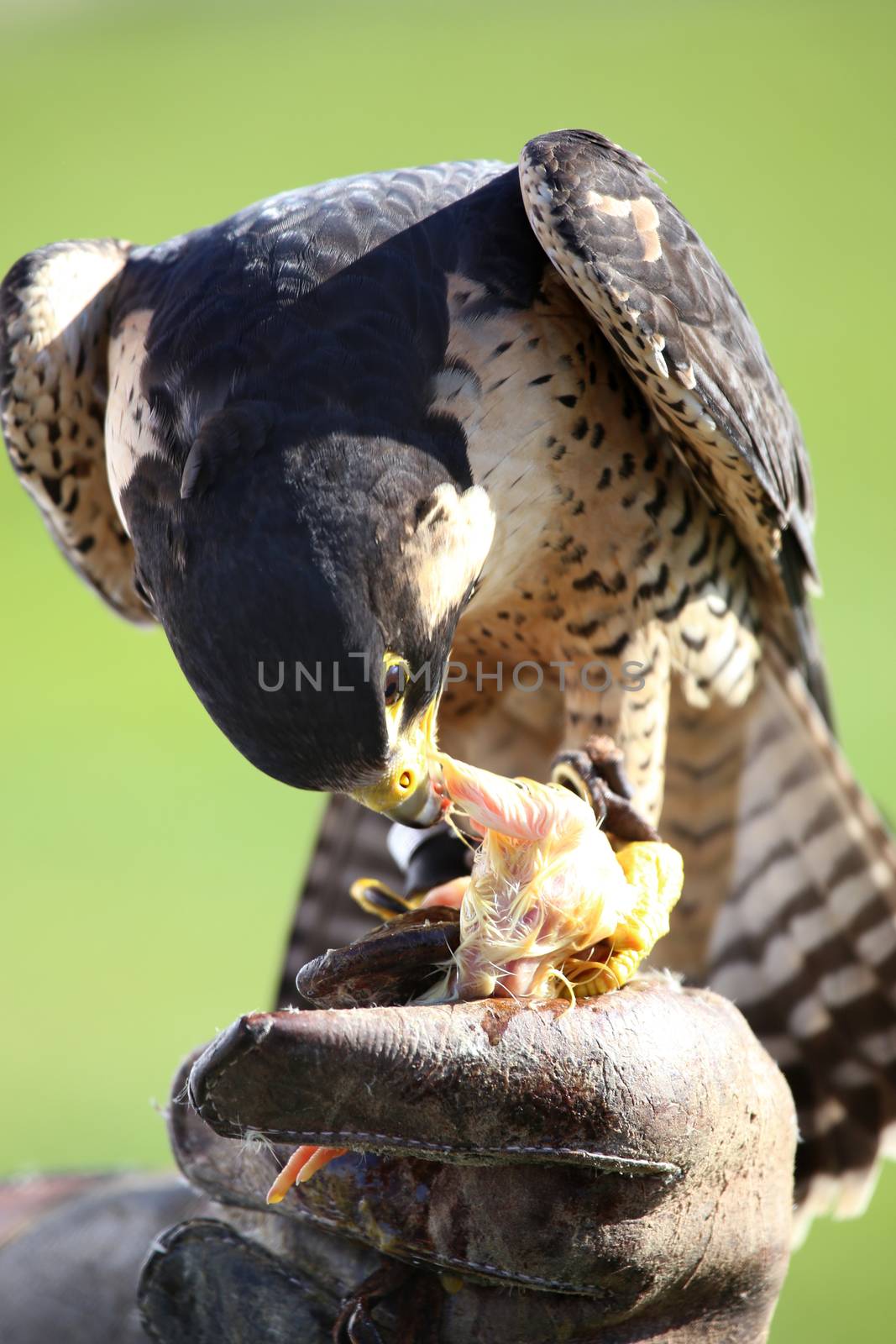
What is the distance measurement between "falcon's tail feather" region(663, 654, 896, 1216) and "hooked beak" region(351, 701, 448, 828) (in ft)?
4.56

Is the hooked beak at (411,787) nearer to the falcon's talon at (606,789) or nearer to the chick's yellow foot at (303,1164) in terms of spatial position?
the falcon's talon at (606,789)

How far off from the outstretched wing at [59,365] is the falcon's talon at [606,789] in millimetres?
1178

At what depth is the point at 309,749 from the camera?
1950 millimetres

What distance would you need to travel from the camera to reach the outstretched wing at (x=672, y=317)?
241 cm

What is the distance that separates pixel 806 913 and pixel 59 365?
7.74 feet

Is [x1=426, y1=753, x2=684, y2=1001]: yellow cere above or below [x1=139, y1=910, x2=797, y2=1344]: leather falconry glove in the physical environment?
above

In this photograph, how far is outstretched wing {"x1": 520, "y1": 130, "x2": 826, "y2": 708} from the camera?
241cm

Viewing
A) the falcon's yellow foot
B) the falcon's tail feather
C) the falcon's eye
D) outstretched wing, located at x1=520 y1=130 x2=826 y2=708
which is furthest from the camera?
the falcon's tail feather

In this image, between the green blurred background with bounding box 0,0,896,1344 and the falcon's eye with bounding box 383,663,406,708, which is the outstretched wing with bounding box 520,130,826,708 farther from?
the green blurred background with bounding box 0,0,896,1344

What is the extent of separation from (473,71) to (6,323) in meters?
22.1

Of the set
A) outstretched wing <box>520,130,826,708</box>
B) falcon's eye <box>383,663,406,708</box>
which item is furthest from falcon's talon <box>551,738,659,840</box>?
outstretched wing <box>520,130,826,708</box>

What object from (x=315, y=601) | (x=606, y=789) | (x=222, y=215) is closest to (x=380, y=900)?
(x=606, y=789)

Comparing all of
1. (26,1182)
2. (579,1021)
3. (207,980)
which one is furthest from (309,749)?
(207,980)

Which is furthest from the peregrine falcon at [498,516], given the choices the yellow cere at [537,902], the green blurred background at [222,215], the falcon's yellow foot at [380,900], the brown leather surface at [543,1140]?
the green blurred background at [222,215]
